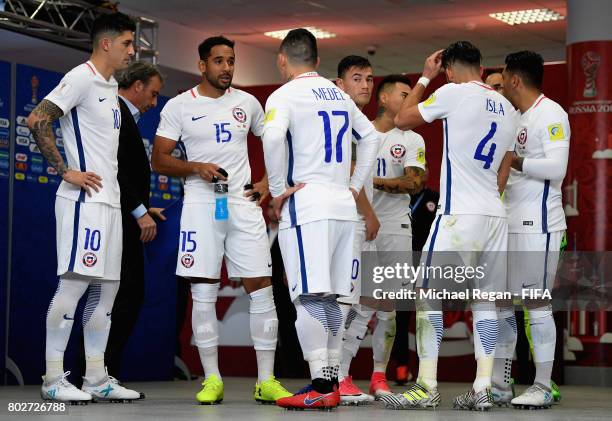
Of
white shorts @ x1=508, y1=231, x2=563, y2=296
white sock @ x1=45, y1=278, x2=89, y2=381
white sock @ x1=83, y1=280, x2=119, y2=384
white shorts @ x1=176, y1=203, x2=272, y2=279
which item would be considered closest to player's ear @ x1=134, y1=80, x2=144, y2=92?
white shorts @ x1=176, y1=203, x2=272, y2=279

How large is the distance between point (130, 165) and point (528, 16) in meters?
7.94

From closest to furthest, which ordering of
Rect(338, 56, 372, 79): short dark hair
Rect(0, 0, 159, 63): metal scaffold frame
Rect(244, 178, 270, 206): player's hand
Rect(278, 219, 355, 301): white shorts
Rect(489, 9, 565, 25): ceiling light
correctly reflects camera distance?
Rect(278, 219, 355, 301): white shorts
Rect(244, 178, 270, 206): player's hand
Rect(338, 56, 372, 79): short dark hair
Rect(0, 0, 159, 63): metal scaffold frame
Rect(489, 9, 565, 25): ceiling light

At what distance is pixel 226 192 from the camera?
5.50 meters

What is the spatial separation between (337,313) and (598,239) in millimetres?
4653

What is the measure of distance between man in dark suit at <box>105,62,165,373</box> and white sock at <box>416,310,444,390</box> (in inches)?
73.0

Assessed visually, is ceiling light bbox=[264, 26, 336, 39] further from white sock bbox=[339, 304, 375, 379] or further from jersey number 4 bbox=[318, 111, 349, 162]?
jersey number 4 bbox=[318, 111, 349, 162]

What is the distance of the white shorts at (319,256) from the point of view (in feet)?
15.8

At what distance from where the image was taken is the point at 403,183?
6434 millimetres

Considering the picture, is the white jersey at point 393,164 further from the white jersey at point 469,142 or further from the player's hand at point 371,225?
the white jersey at point 469,142

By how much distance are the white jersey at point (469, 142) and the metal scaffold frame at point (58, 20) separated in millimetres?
3774

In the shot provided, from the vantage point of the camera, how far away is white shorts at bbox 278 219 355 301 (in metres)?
4.82

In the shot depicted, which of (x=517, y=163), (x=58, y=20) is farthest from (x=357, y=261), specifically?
(x=58, y=20)

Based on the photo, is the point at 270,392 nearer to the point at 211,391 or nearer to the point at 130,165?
the point at 211,391

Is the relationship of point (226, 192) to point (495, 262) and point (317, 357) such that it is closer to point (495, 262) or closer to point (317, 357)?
point (317, 357)
